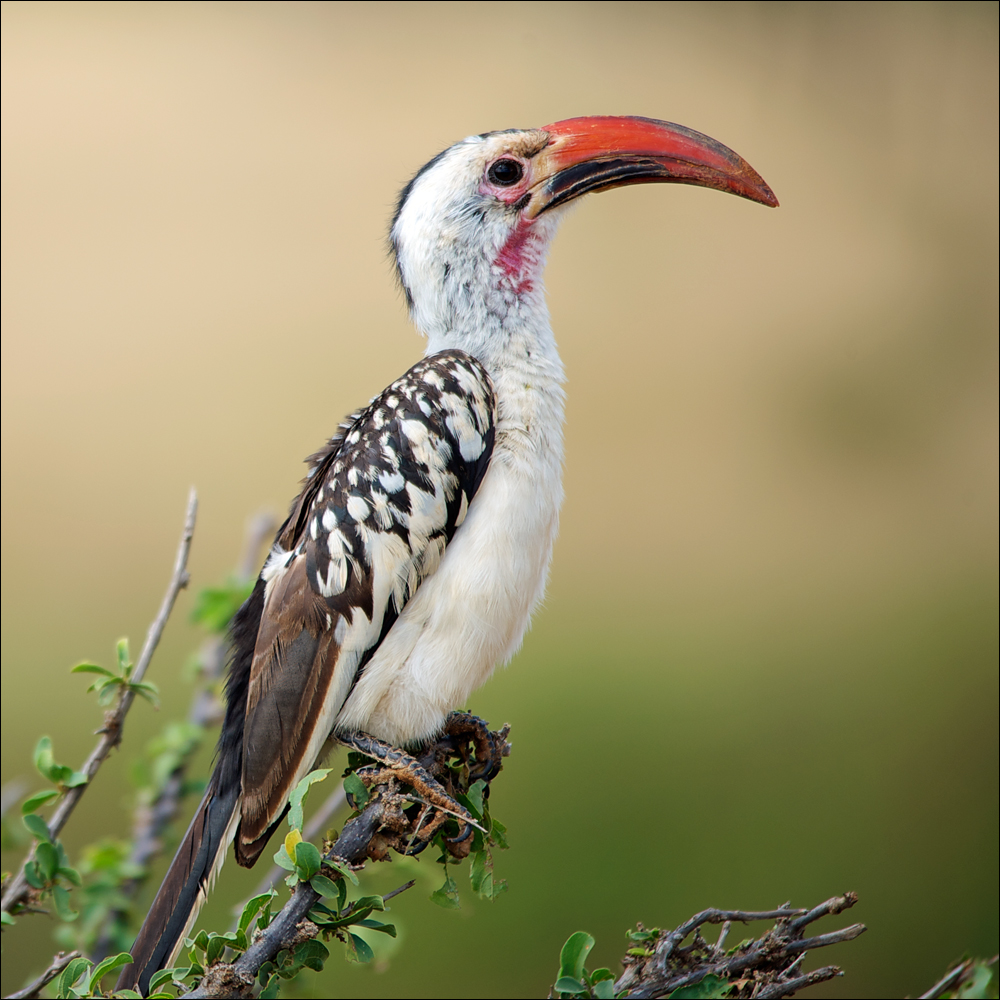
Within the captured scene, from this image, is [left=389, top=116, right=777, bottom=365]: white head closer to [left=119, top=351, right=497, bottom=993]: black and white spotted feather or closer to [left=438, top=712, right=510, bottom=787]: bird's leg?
[left=119, top=351, right=497, bottom=993]: black and white spotted feather

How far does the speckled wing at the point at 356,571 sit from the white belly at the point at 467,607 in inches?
0.9

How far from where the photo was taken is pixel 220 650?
1750 mm

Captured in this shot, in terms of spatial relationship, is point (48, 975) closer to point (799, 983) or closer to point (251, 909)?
point (251, 909)

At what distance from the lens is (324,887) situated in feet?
3.27

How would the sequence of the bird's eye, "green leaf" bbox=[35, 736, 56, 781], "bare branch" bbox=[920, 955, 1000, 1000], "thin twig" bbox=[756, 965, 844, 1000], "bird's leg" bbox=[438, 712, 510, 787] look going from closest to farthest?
"thin twig" bbox=[756, 965, 844, 1000]
"bare branch" bbox=[920, 955, 1000, 1000]
"green leaf" bbox=[35, 736, 56, 781]
"bird's leg" bbox=[438, 712, 510, 787]
the bird's eye

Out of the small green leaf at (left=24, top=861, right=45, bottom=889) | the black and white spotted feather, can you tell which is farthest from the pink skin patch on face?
the small green leaf at (left=24, top=861, right=45, bottom=889)

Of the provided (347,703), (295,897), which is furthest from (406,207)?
(295,897)

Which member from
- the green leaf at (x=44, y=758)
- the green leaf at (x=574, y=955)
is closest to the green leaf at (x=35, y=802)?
the green leaf at (x=44, y=758)

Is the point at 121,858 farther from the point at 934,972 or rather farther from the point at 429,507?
the point at 934,972

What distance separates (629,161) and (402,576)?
→ 779 millimetres

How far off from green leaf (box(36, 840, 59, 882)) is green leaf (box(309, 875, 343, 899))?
50 cm

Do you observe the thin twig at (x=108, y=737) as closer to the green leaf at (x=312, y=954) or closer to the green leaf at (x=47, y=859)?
the green leaf at (x=47, y=859)

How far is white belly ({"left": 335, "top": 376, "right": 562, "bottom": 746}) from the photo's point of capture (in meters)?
1.31

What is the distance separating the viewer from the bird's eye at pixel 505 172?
1.52 meters
